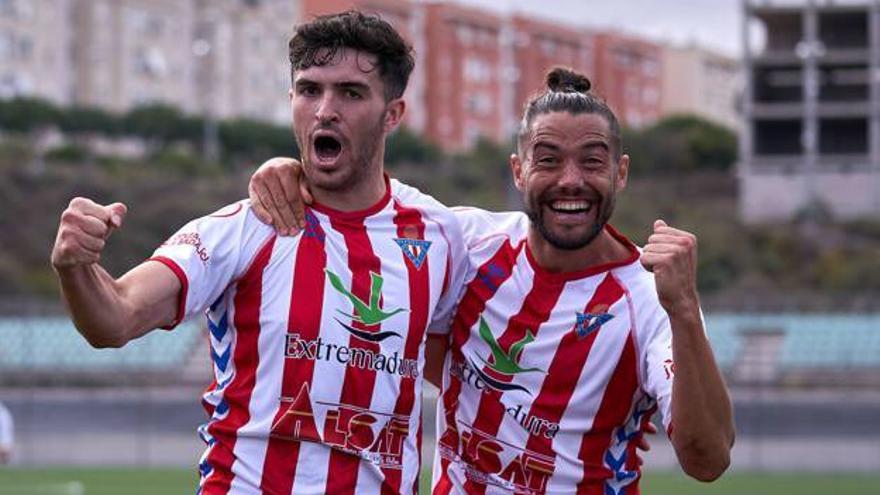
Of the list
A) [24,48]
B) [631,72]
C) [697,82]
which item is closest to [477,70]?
[631,72]

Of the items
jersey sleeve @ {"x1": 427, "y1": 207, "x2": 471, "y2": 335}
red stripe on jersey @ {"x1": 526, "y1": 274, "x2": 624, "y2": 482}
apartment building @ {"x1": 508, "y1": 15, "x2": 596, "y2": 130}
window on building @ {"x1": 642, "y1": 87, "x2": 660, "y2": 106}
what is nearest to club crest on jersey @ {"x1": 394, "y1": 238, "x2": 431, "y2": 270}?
jersey sleeve @ {"x1": 427, "y1": 207, "x2": 471, "y2": 335}

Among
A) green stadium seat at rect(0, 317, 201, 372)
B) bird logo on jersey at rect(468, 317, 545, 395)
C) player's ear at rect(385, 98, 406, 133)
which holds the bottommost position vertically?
green stadium seat at rect(0, 317, 201, 372)

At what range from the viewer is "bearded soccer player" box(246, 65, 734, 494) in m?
5.21

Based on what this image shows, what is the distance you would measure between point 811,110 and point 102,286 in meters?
48.4

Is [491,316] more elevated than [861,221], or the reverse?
Result: [491,316]

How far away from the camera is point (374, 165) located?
16.8 ft

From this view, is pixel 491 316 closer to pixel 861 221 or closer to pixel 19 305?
pixel 19 305

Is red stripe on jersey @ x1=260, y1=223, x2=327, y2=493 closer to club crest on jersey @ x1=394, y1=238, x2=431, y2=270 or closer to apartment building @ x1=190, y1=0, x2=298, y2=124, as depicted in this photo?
club crest on jersey @ x1=394, y1=238, x2=431, y2=270

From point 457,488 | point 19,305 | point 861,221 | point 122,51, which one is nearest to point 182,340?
point 19,305

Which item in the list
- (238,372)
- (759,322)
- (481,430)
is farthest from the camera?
(759,322)

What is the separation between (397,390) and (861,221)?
44.7m

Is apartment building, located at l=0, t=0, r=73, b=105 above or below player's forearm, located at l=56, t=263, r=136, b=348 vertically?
above

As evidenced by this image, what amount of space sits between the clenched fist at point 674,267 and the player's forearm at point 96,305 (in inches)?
55.0

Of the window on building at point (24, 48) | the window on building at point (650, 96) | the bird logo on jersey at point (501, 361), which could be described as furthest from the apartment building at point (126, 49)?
the bird logo on jersey at point (501, 361)
